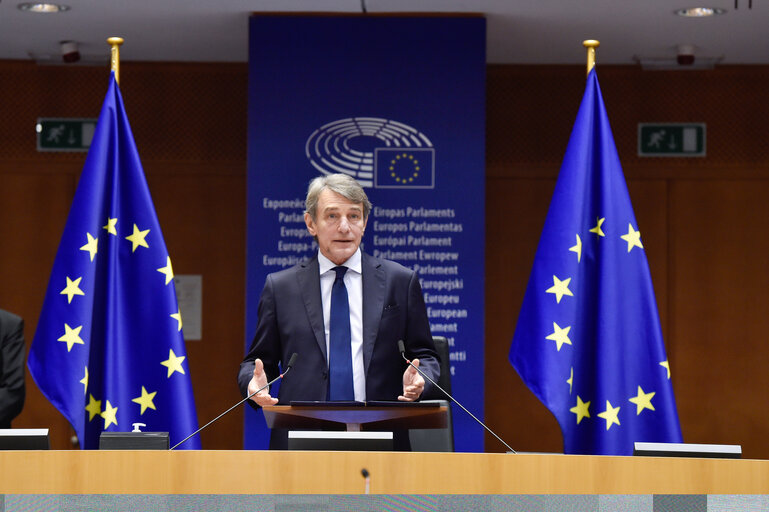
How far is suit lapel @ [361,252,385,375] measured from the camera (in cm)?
345

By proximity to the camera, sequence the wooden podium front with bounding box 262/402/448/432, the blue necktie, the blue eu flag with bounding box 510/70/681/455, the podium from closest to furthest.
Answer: the podium
the wooden podium front with bounding box 262/402/448/432
the blue necktie
the blue eu flag with bounding box 510/70/681/455

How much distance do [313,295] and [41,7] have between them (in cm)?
289

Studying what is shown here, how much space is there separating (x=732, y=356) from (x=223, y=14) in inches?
153

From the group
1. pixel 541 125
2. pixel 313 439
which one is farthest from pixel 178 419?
pixel 541 125

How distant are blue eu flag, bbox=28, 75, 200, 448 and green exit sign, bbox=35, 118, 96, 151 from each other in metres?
2.44

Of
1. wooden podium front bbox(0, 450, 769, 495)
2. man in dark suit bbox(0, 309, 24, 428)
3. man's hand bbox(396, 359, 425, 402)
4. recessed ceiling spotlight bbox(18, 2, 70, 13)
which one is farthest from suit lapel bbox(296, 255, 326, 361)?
recessed ceiling spotlight bbox(18, 2, 70, 13)

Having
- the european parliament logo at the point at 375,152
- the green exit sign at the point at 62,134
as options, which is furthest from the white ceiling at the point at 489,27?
the european parliament logo at the point at 375,152

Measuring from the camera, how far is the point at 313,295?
3527mm

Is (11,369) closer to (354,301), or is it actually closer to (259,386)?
(354,301)

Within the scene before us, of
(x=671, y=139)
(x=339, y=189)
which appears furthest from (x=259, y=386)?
(x=671, y=139)

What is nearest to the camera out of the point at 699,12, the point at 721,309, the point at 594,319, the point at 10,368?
the point at 594,319

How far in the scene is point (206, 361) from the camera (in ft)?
22.1

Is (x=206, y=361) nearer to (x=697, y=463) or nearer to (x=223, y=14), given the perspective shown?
(x=223, y=14)

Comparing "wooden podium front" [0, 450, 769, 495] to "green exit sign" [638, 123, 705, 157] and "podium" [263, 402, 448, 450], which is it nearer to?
"podium" [263, 402, 448, 450]
